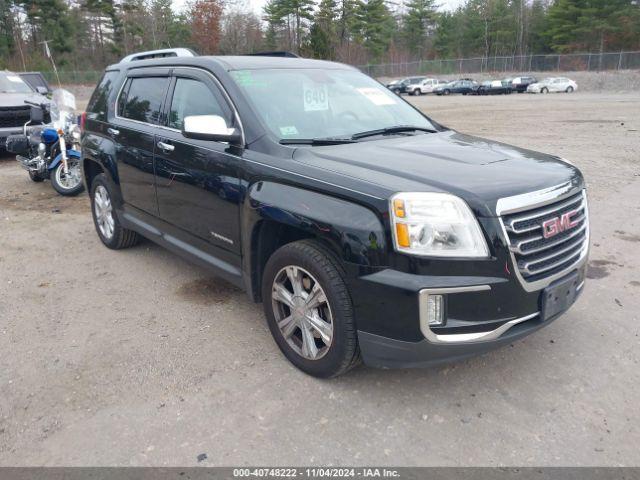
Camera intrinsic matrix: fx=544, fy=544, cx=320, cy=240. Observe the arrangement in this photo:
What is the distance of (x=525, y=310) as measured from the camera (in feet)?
9.30

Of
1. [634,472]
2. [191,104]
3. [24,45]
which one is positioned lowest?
[634,472]

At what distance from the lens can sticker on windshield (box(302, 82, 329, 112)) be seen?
12.8 ft

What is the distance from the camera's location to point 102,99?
5.56 metres

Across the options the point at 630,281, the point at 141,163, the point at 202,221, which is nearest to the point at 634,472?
the point at 630,281

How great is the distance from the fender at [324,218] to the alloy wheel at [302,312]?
0.92 feet

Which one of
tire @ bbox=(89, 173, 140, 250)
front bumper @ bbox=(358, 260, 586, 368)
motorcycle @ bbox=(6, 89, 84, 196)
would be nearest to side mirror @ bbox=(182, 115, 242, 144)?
front bumper @ bbox=(358, 260, 586, 368)

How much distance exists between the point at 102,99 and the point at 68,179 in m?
3.35

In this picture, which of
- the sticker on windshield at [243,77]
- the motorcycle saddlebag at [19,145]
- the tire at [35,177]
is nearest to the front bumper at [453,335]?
the sticker on windshield at [243,77]

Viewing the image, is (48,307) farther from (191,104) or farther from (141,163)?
(191,104)

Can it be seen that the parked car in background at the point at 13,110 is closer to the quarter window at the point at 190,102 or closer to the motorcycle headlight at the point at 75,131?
the motorcycle headlight at the point at 75,131

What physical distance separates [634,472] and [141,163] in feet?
13.4

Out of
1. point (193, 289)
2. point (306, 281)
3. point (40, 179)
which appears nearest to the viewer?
point (306, 281)

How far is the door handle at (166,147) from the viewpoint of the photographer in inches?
165

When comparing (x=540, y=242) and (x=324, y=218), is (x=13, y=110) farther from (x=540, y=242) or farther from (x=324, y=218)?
(x=540, y=242)
